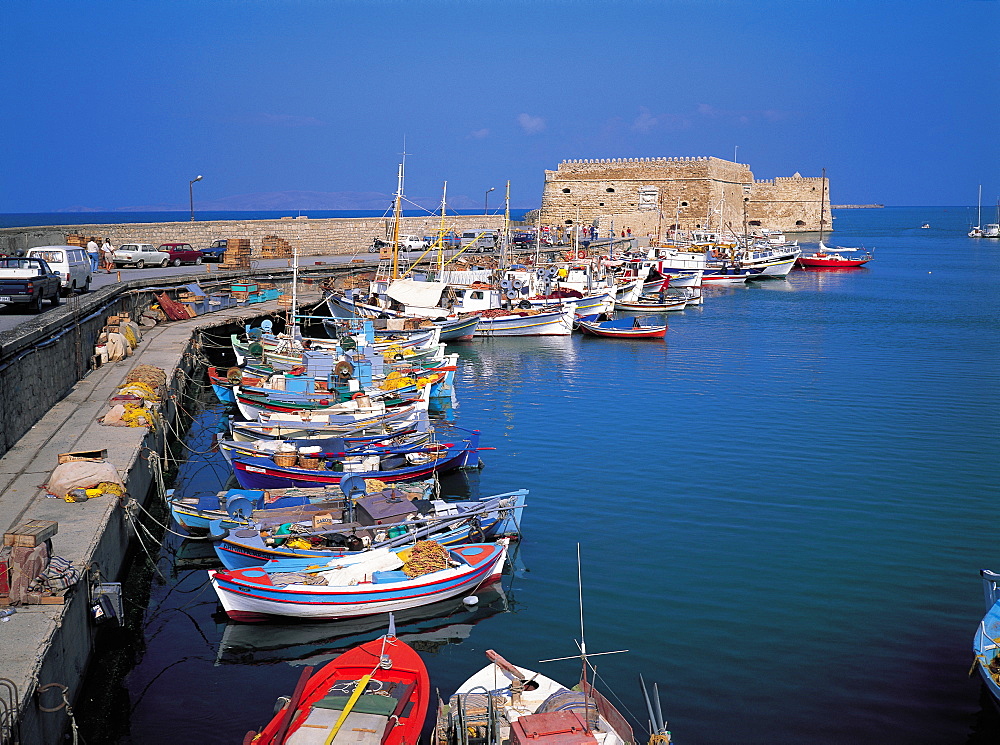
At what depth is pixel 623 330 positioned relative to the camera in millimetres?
36625

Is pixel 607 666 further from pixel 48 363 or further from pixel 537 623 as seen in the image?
pixel 48 363

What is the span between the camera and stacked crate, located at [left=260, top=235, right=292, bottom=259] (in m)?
46.0

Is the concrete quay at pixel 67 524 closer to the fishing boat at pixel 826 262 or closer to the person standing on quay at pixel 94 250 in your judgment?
the person standing on quay at pixel 94 250

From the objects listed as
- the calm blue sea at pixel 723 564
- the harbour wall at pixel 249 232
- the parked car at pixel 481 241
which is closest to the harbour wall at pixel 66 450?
the calm blue sea at pixel 723 564

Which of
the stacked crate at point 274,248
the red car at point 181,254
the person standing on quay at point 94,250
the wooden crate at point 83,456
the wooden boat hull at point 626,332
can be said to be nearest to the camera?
the wooden crate at point 83,456

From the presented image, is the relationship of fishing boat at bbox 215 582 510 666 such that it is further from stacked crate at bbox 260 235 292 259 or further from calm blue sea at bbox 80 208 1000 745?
stacked crate at bbox 260 235 292 259

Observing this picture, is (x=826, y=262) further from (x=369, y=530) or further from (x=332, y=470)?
(x=369, y=530)

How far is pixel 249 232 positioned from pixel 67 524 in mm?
37647

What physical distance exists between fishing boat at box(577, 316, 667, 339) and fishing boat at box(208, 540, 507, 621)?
83.9 ft

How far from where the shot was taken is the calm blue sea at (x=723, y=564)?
9.84 meters

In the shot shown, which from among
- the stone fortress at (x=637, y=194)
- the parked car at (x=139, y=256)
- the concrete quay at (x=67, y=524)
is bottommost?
the concrete quay at (x=67, y=524)

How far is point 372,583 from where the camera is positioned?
11289 millimetres

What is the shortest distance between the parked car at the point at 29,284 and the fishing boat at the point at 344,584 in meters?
13.6

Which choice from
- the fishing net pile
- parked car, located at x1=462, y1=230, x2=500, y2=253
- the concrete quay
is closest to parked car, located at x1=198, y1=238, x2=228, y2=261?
parked car, located at x1=462, y1=230, x2=500, y2=253
